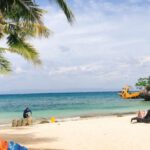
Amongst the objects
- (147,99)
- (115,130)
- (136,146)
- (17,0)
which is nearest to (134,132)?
(115,130)

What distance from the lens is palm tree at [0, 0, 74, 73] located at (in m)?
13.4

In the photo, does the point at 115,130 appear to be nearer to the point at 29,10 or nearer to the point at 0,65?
the point at 0,65

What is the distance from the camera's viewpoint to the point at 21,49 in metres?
16.1

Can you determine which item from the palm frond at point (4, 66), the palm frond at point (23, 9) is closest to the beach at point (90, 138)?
the palm frond at point (4, 66)

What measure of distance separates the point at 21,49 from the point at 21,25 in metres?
1.55

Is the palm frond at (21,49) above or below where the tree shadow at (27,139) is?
above

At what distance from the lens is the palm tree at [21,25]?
1344 centimetres

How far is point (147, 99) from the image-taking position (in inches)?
3093

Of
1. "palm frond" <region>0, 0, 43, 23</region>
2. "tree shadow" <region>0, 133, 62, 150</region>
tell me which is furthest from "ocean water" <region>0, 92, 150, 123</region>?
"palm frond" <region>0, 0, 43, 23</region>

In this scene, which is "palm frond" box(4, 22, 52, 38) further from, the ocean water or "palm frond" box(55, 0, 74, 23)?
the ocean water

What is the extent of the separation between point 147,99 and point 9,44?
212 feet

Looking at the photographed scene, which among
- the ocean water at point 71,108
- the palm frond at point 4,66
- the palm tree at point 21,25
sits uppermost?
the palm tree at point 21,25

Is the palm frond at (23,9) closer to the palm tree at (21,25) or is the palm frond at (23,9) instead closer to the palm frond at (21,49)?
the palm tree at (21,25)

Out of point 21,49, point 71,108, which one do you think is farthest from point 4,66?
point 71,108
